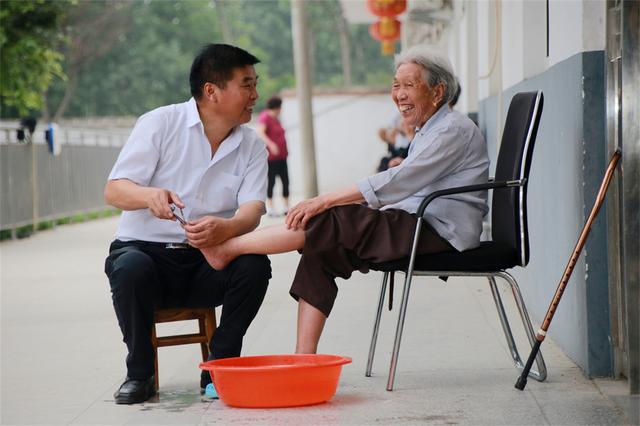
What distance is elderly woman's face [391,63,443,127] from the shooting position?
4.68m

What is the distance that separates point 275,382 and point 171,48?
51529 mm

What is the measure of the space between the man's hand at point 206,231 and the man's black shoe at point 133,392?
1.81 ft

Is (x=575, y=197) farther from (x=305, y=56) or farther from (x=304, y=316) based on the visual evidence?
(x=305, y=56)

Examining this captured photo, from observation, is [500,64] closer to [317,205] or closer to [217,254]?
[317,205]

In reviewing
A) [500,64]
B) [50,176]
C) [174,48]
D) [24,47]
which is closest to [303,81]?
[24,47]

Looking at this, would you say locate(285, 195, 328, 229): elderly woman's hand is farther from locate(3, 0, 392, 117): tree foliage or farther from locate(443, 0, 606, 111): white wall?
locate(3, 0, 392, 117): tree foliage

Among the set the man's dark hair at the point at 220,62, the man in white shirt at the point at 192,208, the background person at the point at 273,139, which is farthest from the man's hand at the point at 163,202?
the background person at the point at 273,139

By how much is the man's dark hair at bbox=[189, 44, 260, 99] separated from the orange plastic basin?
3.62ft

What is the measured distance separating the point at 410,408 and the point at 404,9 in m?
11.6

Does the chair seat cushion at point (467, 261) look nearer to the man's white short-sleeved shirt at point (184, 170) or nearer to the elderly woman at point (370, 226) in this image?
the elderly woman at point (370, 226)

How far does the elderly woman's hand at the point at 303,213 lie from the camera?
14.7 feet

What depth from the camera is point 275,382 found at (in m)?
4.22

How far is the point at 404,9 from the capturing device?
50.5 ft

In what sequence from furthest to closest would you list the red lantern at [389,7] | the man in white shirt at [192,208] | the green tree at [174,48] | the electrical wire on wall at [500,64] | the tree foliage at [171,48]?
1. the green tree at [174,48]
2. the tree foliage at [171,48]
3. the red lantern at [389,7]
4. the electrical wire on wall at [500,64]
5. the man in white shirt at [192,208]
